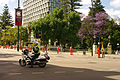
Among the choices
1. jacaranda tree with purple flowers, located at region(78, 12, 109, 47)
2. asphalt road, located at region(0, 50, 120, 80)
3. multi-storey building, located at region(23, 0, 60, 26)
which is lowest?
asphalt road, located at region(0, 50, 120, 80)

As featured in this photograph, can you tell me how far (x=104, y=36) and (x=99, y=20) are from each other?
227 inches

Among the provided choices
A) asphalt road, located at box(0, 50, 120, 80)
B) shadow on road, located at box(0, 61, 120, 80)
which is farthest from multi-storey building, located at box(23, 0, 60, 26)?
shadow on road, located at box(0, 61, 120, 80)

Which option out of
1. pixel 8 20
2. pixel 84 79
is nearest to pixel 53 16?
pixel 84 79

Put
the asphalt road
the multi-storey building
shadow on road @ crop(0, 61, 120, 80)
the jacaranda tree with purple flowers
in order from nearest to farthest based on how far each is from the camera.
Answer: shadow on road @ crop(0, 61, 120, 80) → the asphalt road → the jacaranda tree with purple flowers → the multi-storey building

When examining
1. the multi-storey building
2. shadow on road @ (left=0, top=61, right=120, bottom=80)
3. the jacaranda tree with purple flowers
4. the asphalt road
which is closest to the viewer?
shadow on road @ (left=0, top=61, right=120, bottom=80)

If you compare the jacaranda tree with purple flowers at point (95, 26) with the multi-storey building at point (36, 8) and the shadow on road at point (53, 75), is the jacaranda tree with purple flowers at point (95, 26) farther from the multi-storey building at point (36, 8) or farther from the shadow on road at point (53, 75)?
the multi-storey building at point (36, 8)

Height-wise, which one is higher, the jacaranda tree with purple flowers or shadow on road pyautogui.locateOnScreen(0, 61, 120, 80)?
the jacaranda tree with purple flowers

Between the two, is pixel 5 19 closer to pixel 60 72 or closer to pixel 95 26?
pixel 95 26

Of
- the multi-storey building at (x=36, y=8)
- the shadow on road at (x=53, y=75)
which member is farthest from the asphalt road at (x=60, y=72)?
the multi-storey building at (x=36, y=8)

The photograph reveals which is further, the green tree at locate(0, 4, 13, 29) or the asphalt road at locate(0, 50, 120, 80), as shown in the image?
the green tree at locate(0, 4, 13, 29)

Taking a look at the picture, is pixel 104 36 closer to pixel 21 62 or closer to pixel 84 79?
pixel 21 62

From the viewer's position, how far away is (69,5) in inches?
2635

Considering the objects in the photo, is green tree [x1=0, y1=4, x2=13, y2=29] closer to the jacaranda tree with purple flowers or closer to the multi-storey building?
the multi-storey building

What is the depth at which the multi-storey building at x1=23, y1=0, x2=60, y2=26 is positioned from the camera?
99.8m
